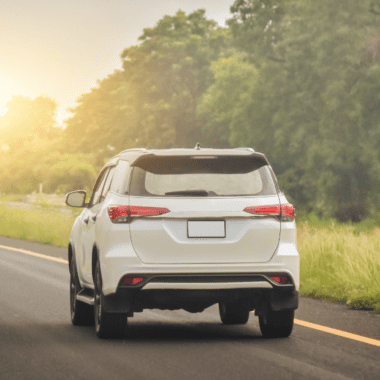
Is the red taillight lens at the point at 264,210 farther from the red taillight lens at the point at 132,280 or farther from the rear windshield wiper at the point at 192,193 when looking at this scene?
the red taillight lens at the point at 132,280

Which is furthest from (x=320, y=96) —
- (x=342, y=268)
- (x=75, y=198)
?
(x=75, y=198)

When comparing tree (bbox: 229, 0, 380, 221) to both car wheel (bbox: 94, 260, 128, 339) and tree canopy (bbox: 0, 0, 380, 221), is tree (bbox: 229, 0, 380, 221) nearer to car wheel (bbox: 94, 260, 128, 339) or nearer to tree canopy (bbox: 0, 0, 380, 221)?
tree canopy (bbox: 0, 0, 380, 221)

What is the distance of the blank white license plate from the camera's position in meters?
7.94

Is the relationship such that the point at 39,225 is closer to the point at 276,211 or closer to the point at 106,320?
the point at 106,320

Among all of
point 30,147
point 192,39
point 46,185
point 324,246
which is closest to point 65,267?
point 324,246

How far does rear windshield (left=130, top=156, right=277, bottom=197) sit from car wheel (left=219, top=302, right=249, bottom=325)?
6.87 feet

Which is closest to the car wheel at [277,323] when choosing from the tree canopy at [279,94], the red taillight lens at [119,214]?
the red taillight lens at [119,214]

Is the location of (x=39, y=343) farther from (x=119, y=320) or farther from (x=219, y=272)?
(x=219, y=272)

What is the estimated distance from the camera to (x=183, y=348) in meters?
8.11

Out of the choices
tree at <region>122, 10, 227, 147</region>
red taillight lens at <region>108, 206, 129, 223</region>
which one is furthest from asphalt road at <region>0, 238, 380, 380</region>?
tree at <region>122, 10, 227, 147</region>

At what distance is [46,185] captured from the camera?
316 ft

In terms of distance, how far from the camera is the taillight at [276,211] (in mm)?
8023

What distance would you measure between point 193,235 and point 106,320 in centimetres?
126

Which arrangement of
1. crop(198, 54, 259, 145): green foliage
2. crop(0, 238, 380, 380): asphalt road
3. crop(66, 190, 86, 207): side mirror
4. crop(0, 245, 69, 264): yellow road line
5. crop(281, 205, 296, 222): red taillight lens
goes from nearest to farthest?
crop(0, 238, 380, 380): asphalt road → crop(281, 205, 296, 222): red taillight lens → crop(66, 190, 86, 207): side mirror → crop(0, 245, 69, 264): yellow road line → crop(198, 54, 259, 145): green foliage
